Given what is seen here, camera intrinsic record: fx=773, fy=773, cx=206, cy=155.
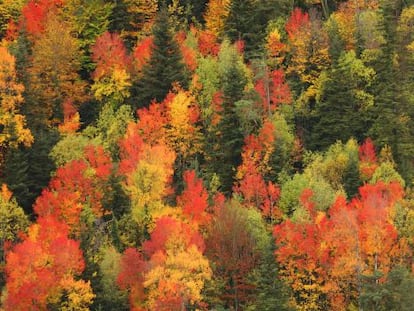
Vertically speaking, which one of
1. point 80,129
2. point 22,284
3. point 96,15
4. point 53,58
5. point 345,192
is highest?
point 96,15

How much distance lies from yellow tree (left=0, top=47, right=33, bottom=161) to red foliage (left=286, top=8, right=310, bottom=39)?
108 ft

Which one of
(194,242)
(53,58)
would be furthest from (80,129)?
(194,242)

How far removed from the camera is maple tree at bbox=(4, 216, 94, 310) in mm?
59562

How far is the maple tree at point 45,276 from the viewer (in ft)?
195

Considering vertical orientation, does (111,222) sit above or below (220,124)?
below

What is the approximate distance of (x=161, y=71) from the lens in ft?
275

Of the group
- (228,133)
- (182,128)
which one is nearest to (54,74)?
(182,128)

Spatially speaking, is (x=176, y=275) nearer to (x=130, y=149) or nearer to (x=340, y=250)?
(x=340, y=250)

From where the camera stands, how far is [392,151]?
80312 millimetres

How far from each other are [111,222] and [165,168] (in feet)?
23.1

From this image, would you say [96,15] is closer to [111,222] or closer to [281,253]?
[111,222]

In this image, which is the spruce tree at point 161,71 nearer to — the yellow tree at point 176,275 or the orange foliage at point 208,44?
the orange foliage at point 208,44

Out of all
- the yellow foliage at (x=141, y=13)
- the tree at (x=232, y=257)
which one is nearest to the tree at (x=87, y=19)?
the yellow foliage at (x=141, y=13)

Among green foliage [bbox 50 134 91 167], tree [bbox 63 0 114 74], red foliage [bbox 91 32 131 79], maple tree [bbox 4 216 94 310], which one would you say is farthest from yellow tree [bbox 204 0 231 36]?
maple tree [bbox 4 216 94 310]
